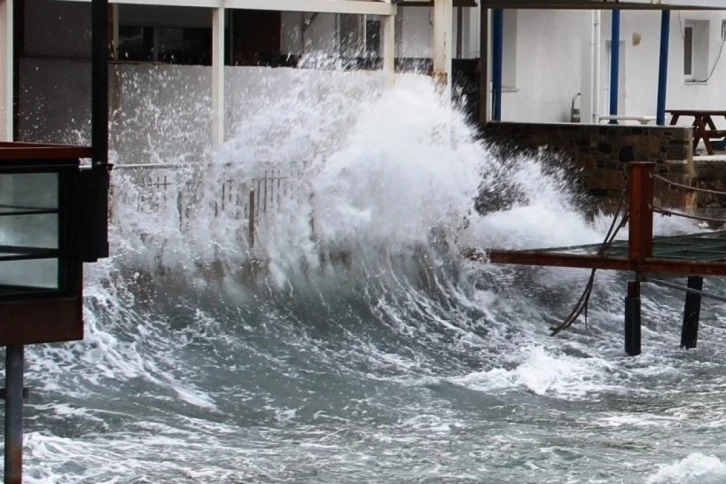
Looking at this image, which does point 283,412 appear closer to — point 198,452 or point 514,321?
point 198,452

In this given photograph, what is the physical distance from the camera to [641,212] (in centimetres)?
1504

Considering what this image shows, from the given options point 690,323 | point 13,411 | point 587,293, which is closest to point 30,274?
point 13,411

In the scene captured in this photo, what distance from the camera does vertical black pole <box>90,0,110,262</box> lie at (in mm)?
8016

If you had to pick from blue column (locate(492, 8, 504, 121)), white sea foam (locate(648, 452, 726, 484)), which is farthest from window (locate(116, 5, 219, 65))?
white sea foam (locate(648, 452, 726, 484))

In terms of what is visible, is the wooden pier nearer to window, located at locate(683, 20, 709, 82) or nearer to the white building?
the white building

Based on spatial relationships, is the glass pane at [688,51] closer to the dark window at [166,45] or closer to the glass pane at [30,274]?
the dark window at [166,45]

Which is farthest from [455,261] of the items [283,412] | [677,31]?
[677,31]

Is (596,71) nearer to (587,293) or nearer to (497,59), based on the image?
(497,59)

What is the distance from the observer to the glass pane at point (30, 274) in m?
8.12

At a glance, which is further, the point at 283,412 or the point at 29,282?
the point at 283,412

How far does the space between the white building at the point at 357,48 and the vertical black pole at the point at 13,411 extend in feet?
Result: 19.3

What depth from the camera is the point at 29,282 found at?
815cm

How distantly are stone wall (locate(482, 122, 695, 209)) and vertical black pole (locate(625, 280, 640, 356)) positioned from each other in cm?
609

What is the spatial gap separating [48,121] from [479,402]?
19.4ft
